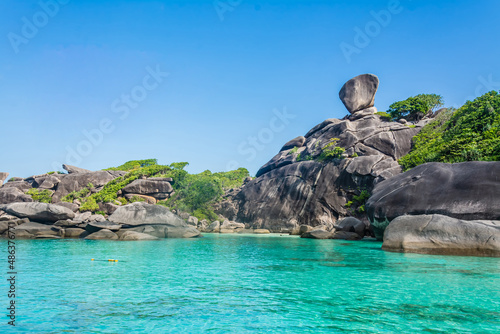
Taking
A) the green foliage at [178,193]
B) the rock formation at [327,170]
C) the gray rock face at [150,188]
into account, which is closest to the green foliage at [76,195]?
the green foliage at [178,193]

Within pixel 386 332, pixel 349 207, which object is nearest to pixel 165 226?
pixel 349 207

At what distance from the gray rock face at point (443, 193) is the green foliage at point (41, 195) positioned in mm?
43824

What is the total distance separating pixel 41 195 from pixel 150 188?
48.1 feet

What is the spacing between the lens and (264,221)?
146 ft

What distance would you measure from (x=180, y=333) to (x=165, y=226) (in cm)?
2416

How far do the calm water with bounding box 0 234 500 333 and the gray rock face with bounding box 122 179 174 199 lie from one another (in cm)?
3712

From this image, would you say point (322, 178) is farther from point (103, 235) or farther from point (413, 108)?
point (103, 235)

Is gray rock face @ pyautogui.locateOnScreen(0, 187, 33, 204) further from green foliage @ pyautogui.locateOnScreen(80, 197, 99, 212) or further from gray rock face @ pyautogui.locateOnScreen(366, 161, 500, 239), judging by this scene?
gray rock face @ pyautogui.locateOnScreen(366, 161, 500, 239)

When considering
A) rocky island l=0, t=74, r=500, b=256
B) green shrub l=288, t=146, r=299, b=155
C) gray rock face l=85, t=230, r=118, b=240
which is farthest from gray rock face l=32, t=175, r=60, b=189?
green shrub l=288, t=146, r=299, b=155

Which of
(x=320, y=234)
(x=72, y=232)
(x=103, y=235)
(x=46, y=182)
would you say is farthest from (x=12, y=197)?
(x=320, y=234)

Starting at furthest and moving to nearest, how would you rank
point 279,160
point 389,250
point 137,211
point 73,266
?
1. point 279,160
2. point 137,211
3. point 389,250
4. point 73,266

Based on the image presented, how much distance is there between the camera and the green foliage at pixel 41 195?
47438 mm

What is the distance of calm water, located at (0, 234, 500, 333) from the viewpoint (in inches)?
223

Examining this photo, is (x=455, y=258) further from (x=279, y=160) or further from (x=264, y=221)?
(x=279, y=160)
